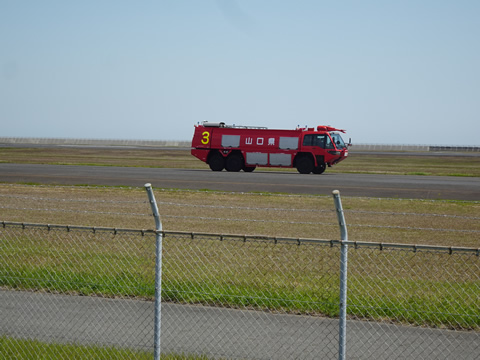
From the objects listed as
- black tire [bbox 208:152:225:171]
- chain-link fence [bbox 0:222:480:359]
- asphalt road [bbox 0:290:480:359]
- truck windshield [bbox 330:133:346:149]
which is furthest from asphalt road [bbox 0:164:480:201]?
asphalt road [bbox 0:290:480:359]

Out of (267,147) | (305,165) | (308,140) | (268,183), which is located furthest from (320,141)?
(268,183)

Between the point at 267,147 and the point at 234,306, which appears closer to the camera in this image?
the point at 234,306

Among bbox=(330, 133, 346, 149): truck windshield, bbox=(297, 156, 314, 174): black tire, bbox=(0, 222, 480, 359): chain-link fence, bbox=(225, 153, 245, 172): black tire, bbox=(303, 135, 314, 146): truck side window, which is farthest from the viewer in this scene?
bbox=(225, 153, 245, 172): black tire

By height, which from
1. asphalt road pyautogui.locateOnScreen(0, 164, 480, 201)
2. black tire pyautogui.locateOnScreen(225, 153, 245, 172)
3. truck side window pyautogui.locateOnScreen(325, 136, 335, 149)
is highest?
truck side window pyautogui.locateOnScreen(325, 136, 335, 149)

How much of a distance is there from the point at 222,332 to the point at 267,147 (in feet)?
97.0

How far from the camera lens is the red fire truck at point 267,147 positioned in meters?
36.2

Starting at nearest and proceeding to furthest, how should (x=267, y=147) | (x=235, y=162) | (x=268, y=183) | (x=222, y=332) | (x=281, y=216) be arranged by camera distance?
(x=222, y=332)
(x=281, y=216)
(x=268, y=183)
(x=267, y=147)
(x=235, y=162)

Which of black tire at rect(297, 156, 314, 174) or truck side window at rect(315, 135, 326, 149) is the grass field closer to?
black tire at rect(297, 156, 314, 174)

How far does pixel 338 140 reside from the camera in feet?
121

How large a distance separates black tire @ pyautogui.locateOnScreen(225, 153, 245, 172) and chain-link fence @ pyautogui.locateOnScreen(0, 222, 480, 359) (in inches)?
1008

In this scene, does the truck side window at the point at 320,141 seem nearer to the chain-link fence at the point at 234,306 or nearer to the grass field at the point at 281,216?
the grass field at the point at 281,216

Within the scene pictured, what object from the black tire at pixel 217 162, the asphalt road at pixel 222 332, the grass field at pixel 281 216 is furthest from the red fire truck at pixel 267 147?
the asphalt road at pixel 222 332

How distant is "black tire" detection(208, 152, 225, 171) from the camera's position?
126 ft

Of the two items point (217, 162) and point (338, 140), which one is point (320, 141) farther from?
point (217, 162)
